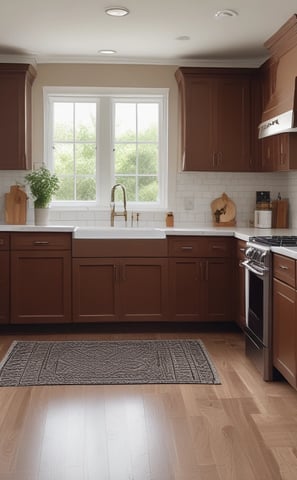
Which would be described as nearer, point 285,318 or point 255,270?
point 285,318

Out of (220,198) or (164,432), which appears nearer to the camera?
(164,432)

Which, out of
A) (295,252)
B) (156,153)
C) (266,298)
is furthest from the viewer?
(156,153)

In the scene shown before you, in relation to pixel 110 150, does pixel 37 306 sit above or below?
below

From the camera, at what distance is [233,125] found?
544 cm

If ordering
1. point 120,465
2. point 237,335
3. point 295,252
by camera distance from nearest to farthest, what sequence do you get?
1. point 120,465
2. point 295,252
3. point 237,335

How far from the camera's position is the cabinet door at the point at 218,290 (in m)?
Answer: 5.08

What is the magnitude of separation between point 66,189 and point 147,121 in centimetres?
104

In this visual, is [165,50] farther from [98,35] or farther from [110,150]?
[110,150]

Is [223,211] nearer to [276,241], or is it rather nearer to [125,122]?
[125,122]

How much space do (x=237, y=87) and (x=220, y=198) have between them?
1054 millimetres

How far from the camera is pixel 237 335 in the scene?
5090 millimetres

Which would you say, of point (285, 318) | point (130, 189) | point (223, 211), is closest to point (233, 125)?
point (223, 211)

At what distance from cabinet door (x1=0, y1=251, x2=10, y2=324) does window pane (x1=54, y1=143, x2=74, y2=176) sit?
1.14 m

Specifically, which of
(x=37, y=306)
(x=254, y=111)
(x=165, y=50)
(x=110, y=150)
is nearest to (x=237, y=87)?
(x=254, y=111)
